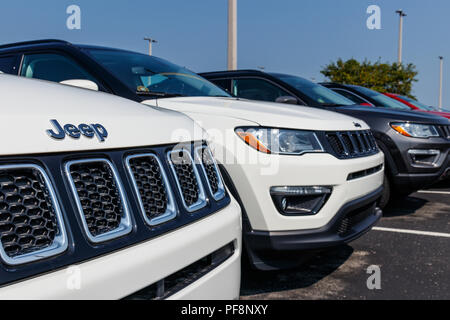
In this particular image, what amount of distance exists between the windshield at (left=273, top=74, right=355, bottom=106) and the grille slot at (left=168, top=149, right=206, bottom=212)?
3323 millimetres

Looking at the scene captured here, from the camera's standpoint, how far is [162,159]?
5.54 feet

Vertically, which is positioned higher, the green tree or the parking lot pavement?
the green tree

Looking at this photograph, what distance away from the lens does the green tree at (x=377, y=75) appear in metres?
24.1

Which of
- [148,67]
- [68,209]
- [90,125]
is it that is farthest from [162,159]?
[148,67]

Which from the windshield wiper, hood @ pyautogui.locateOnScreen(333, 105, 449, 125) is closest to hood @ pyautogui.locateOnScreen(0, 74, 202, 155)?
the windshield wiper

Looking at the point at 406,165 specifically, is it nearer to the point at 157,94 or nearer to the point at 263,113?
the point at 263,113

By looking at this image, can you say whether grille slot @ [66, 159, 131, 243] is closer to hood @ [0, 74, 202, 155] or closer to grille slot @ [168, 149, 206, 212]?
hood @ [0, 74, 202, 155]

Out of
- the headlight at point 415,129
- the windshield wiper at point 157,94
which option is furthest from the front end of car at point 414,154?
the windshield wiper at point 157,94

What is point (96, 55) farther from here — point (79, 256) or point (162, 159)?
point (79, 256)

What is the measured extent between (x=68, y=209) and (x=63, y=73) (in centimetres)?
226

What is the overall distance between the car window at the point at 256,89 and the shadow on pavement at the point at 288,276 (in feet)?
7.05

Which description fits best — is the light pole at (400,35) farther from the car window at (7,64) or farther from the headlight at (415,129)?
the car window at (7,64)

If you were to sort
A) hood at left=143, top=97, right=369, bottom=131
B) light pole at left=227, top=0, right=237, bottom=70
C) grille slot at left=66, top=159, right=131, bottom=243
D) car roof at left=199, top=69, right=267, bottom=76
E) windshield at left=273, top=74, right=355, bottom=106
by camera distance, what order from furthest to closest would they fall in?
light pole at left=227, top=0, right=237, bottom=70 → car roof at left=199, top=69, right=267, bottom=76 → windshield at left=273, top=74, right=355, bottom=106 → hood at left=143, top=97, right=369, bottom=131 → grille slot at left=66, top=159, right=131, bottom=243

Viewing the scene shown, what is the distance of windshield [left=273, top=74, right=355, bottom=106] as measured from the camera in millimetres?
5105
